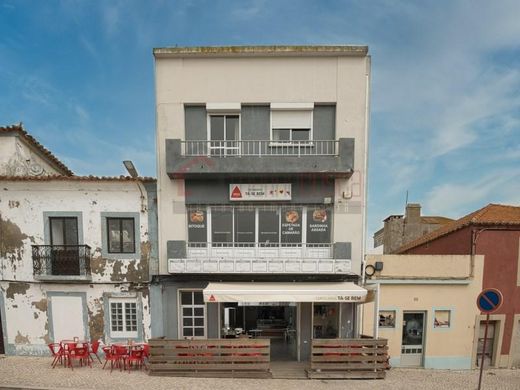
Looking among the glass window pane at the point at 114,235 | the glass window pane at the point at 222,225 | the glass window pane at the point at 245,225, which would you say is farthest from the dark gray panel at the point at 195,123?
the glass window pane at the point at 114,235

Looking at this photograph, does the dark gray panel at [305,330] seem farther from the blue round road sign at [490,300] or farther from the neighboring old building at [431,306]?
the blue round road sign at [490,300]

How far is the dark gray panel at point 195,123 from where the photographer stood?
34.1 feet

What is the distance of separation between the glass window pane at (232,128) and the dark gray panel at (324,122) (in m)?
3.05

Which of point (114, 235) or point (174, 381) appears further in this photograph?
point (114, 235)

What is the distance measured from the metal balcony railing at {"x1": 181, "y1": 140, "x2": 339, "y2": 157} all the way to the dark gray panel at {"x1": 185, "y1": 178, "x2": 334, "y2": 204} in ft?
3.61

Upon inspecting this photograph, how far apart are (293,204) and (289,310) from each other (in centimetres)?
446

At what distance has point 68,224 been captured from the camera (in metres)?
10.4

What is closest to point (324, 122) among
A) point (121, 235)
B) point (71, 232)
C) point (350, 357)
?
point (350, 357)

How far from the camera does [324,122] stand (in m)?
10.4

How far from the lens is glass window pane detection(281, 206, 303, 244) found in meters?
10.4

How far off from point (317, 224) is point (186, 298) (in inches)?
231

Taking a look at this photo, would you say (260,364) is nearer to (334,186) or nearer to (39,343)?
(334,186)

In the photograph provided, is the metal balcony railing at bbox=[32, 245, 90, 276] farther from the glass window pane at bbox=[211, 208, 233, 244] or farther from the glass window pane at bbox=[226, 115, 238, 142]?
the glass window pane at bbox=[226, 115, 238, 142]

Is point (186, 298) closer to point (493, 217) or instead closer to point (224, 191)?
point (224, 191)
